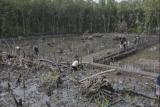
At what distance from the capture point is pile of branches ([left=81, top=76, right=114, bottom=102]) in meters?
7.57

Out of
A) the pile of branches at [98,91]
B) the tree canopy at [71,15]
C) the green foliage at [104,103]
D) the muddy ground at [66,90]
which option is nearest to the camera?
the green foliage at [104,103]

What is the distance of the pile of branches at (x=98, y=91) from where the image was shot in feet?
24.8

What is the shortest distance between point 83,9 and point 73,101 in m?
38.1

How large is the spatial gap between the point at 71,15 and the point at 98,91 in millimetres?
38403

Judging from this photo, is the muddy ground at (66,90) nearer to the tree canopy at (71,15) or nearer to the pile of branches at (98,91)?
the pile of branches at (98,91)

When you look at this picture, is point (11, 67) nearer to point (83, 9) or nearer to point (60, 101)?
point (60, 101)

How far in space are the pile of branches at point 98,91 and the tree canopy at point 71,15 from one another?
26.4 meters

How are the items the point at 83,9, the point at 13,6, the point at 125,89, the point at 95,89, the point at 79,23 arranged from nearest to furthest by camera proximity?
the point at 95,89 < the point at 125,89 < the point at 13,6 < the point at 83,9 < the point at 79,23

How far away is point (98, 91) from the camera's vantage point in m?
7.72

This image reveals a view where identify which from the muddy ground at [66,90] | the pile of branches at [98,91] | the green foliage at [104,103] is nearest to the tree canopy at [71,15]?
→ the muddy ground at [66,90]

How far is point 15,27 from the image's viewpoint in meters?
34.3

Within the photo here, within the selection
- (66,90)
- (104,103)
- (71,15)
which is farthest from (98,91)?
(71,15)

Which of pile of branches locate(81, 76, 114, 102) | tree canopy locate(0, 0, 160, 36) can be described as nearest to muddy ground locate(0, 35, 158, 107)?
pile of branches locate(81, 76, 114, 102)

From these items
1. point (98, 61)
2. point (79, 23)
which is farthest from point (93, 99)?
point (79, 23)
